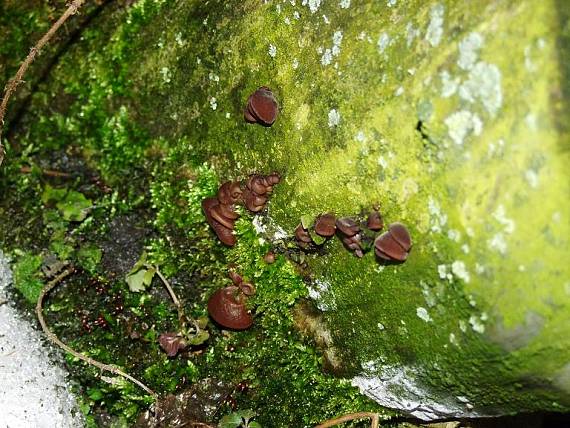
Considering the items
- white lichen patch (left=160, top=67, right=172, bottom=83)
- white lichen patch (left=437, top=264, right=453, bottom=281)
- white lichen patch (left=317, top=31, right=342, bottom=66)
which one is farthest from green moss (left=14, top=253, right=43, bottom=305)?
white lichen patch (left=437, top=264, right=453, bottom=281)

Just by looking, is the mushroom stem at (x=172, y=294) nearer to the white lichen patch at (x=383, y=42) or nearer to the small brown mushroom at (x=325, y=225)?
Answer: the small brown mushroom at (x=325, y=225)

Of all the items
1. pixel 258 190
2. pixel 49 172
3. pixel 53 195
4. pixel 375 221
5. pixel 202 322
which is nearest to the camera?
pixel 375 221

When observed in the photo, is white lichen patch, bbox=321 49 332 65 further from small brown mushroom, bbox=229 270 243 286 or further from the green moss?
the green moss

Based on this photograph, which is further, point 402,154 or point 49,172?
point 49,172

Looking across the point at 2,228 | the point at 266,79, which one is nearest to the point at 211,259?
the point at 266,79

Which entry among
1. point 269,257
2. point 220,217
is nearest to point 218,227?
point 220,217

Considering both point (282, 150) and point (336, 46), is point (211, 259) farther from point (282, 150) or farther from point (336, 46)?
point (336, 46)

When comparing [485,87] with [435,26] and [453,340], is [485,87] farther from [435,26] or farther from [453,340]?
[453,340]
